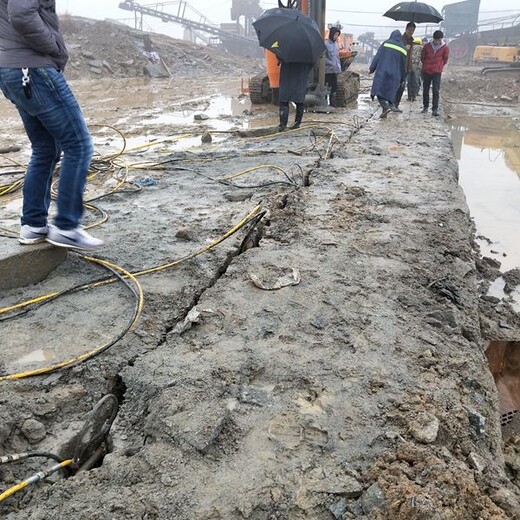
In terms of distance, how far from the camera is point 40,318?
298cm

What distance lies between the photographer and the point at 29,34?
2.74 m

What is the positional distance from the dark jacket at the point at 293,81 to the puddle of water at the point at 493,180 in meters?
3.19

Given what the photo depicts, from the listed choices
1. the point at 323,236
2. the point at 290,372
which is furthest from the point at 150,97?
the point at 290,372

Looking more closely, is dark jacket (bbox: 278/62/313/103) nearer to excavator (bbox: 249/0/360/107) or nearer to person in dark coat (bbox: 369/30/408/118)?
excavator (bbox: 249/0/360/107)

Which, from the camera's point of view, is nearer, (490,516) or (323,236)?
(490,516)

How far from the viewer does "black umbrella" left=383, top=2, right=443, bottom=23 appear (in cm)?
1133

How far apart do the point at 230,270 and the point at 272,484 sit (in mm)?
1902

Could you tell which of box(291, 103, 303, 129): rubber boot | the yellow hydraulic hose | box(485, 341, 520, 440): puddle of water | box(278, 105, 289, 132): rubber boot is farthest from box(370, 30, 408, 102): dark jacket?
the yellow hydraulic hose

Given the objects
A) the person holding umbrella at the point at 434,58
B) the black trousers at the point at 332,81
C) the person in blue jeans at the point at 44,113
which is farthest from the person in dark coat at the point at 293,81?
the person in blue jeans at the point at 44,113

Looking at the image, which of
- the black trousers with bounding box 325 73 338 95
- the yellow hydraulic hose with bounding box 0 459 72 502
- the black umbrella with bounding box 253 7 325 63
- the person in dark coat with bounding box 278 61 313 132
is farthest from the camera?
the black trousers with bounding box 325 73 338 95

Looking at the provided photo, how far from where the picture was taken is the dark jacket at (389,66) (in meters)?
10.2

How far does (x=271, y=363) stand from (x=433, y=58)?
1038 centimetres

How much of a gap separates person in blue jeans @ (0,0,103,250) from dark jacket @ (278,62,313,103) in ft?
19.6

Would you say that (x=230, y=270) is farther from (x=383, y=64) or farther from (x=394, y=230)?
(x=383, y=64)
